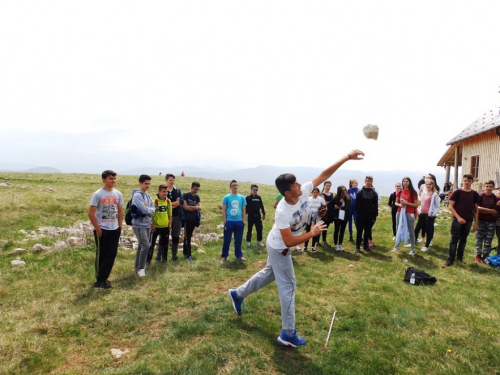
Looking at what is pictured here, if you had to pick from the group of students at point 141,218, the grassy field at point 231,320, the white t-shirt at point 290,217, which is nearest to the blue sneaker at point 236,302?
the grassy field at point 231,320

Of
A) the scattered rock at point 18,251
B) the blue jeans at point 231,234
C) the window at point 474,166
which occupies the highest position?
the window at point 474,166

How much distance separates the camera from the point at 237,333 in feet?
14.7

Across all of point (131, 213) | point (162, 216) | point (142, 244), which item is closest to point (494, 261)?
point (162, 216)

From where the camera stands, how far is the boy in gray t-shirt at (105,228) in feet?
20.9

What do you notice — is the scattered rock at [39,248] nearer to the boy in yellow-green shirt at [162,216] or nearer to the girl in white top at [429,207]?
the boy in yellow-green shirt at [162,216]

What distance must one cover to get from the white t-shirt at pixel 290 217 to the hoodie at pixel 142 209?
12.7ft

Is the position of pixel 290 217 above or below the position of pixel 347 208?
above

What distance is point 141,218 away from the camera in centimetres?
714

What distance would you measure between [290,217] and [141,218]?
14.5 feet

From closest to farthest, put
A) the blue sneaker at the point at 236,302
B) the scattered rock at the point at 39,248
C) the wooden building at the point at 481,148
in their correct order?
the blue sneaker at the point at 236,302, the scattered rock at the point at 39,248, the wooden building at the point at 481,148

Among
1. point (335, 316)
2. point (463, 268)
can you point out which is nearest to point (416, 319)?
point (335, 316)

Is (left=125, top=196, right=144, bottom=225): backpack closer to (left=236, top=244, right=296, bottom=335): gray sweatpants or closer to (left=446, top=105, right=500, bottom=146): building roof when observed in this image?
(left=236, top=244, right=296, bottom=335): gray sweatpants

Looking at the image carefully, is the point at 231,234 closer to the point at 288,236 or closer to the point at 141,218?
the point at 141,218

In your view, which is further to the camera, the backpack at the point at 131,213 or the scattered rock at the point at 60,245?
the scattered rock at the point at 60,245
